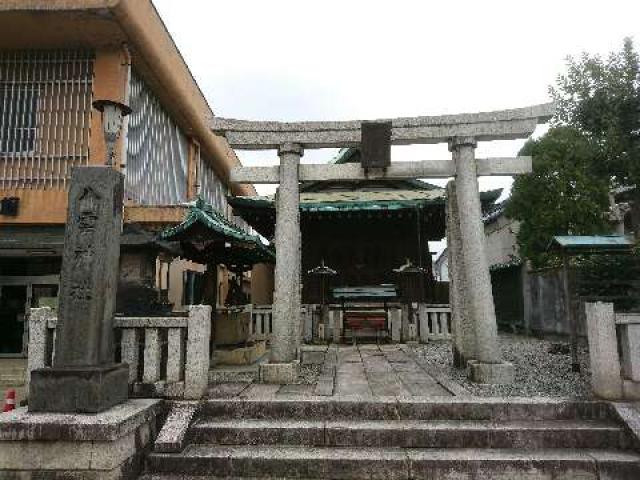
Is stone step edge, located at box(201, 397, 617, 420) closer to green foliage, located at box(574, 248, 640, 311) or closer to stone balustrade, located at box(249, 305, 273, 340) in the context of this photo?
green foliage, located at box(574, 248, 640, 311)

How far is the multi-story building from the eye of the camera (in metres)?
11.0

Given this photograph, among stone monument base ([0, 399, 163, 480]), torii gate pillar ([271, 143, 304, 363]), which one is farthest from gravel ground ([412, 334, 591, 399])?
stone monument base ([0, 399, 163, 480])

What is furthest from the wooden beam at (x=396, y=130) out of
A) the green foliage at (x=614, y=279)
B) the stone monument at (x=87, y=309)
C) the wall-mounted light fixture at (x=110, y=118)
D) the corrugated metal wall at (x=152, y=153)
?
the corrugated metal wall at (x=152, y=153)

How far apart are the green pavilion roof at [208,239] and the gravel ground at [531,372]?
4669 mm

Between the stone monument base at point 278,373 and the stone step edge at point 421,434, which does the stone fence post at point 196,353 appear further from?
the stone monument base at point 278,373

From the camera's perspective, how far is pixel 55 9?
418 inches

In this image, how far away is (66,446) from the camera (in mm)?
4246

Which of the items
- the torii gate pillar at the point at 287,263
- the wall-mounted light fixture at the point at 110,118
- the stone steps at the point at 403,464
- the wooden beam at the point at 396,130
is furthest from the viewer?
A: the wooden beam at the point at 396,130

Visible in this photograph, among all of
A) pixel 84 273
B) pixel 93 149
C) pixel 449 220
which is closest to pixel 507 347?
pixel 449 220

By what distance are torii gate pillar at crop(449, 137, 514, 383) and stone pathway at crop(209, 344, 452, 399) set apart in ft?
2.53

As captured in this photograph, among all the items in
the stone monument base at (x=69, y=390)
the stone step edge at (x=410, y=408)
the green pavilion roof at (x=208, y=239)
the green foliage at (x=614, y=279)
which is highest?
the green pavilion roof at (x=208, y=239)

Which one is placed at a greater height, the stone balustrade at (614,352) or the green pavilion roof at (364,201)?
the green pavilion roof at (364,201)

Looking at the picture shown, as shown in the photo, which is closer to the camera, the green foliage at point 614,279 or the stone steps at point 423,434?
the stone steps at point 423,434

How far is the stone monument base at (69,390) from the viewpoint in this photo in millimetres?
4492
